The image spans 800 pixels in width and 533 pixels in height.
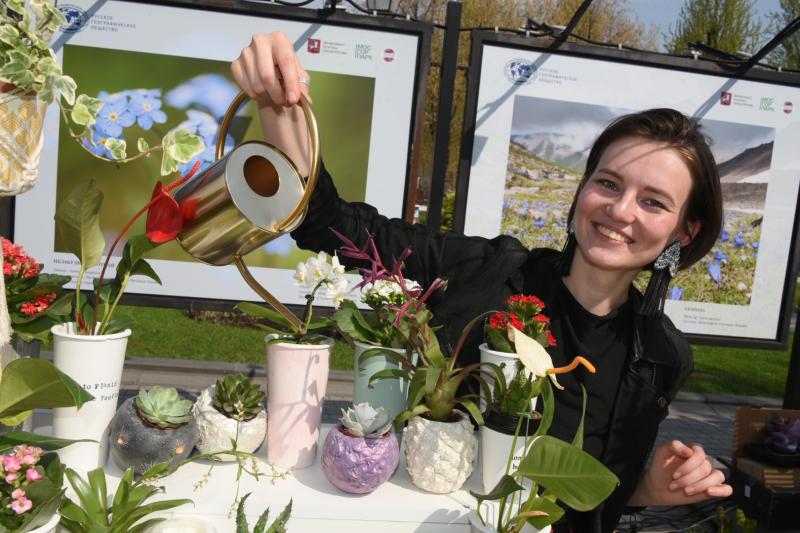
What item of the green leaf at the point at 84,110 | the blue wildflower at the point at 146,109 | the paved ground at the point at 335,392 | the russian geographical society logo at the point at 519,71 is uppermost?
the russian geographical society logo at the point at 519,71

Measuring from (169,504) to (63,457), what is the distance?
20cm

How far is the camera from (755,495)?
288 centimetres

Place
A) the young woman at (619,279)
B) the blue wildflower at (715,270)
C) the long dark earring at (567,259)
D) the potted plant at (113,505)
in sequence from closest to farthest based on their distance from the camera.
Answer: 1. the potted plant at (113,505)
2. the young woman at (619,279)
3. the long dark earring at (567,259)
4. the blue wildflower at (715,270)

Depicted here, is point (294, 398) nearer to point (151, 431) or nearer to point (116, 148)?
point (151, 431)

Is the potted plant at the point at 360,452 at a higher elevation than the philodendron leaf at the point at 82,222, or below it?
below

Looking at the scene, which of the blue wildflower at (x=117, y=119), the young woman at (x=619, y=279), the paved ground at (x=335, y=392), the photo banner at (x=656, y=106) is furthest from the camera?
the paved ground at (x=335, y=392)

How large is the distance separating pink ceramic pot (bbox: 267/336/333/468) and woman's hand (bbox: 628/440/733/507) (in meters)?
0.63

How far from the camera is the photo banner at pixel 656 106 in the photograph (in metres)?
3.16

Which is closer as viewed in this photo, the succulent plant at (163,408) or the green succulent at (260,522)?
the green succulent at (260,522)

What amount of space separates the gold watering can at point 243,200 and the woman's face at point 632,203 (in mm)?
726

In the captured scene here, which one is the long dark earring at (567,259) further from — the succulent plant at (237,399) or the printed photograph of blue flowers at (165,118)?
the printed photograph of blue flowers at (165,118)

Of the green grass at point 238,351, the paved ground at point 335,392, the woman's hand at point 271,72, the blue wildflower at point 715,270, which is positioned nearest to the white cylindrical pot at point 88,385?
the woman's hand at point 271,72

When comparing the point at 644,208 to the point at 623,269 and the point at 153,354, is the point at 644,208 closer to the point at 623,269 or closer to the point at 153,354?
the point at 623,269

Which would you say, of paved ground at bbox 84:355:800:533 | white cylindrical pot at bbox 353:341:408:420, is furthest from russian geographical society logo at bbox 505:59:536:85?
white cylindrical pot at bbox 353:341:408:420
